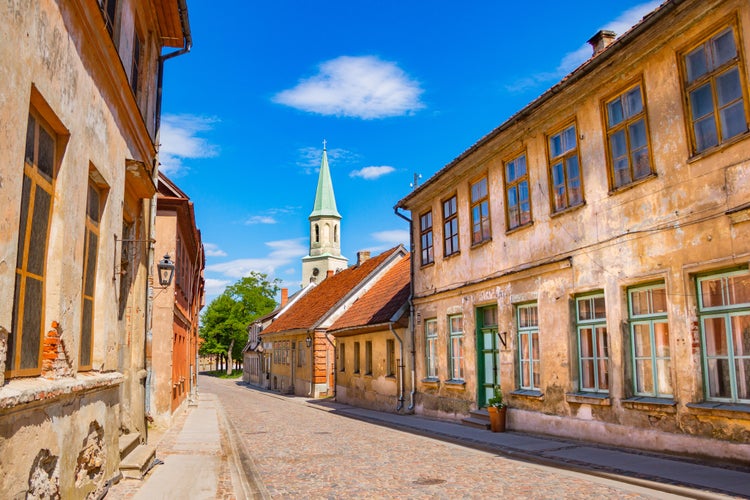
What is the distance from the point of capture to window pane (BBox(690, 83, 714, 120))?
29.6 feet

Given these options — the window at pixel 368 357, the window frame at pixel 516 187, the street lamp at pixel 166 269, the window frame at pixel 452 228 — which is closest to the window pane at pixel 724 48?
the window frame at pixel 516 187

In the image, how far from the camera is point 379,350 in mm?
22844

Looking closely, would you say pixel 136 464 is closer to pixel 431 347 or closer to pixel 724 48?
pixel 724 48

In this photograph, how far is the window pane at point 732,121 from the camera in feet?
27.7

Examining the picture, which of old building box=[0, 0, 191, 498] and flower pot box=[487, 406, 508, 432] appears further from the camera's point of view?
flower pot box=[487, 406, 508, 432]

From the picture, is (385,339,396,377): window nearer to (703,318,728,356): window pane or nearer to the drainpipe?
the drainpipe

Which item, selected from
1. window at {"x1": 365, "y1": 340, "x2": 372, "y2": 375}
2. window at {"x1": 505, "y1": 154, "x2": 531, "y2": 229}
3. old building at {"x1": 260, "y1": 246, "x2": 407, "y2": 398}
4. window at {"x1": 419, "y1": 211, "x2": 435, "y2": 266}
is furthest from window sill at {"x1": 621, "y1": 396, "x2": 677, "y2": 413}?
old building at {"x1": 260, "y1": 246, "x2": 407, "y2": 398}

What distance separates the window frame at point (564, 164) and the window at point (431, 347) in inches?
270

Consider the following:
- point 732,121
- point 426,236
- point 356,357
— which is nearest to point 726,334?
point 732,121

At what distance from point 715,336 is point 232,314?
7349 centimetres

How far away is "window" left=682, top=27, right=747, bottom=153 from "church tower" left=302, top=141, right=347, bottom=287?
73.4m

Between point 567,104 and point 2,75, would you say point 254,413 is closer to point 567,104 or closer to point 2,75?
point 567,104

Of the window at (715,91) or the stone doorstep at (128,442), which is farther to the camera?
the stone doorstep at (128,442)

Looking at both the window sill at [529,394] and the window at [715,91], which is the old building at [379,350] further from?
the window at [715,91]
